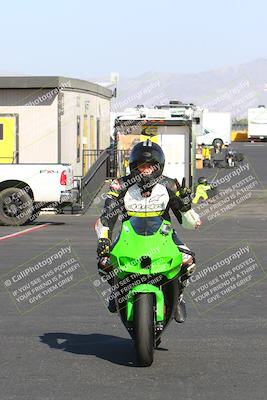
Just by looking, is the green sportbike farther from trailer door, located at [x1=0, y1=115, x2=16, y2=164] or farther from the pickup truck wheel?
trailer door, located at [x1=0, y1=115, x2=16, y2=164]

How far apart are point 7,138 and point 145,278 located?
2397 centimetres

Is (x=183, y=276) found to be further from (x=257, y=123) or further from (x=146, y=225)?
(x=257, y=123)

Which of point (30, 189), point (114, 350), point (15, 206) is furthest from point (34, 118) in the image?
point (114, 350)

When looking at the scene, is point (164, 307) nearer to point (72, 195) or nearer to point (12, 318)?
point (12, 318)

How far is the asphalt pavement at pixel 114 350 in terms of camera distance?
764 cm

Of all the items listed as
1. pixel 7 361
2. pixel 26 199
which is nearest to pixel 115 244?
pixel 7 361

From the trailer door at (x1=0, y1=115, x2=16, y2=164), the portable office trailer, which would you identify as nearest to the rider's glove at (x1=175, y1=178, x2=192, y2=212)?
the portable office trailer

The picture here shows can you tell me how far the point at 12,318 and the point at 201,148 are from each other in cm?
4703

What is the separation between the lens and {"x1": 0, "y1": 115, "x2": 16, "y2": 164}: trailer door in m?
31.8

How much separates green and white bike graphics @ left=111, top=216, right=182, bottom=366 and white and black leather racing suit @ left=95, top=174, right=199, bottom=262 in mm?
129

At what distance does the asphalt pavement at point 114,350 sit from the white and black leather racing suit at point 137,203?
42.8 inches

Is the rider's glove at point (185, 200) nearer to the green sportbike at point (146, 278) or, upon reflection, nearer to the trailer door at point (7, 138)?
the green sportbike at point (146, 278)

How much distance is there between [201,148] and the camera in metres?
57.8

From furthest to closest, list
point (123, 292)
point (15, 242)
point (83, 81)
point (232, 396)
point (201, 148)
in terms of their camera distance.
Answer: point (201, 148)
point (83, 81)
point (15, 242)
point (123, 292)
point (232, 396)
